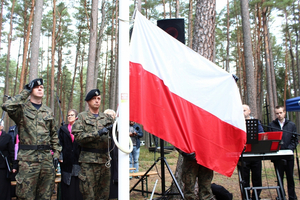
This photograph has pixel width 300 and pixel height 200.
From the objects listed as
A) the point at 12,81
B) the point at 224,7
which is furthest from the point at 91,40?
the point at 12,81

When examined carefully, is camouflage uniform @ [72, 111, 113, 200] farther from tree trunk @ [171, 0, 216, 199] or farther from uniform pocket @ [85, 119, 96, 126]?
tree trunk @ [171, 0, 216, 199]

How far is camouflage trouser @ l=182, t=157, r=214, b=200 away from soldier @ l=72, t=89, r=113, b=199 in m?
1.22

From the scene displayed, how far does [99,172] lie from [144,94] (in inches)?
56.6

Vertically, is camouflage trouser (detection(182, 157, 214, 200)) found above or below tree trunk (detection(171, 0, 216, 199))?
below

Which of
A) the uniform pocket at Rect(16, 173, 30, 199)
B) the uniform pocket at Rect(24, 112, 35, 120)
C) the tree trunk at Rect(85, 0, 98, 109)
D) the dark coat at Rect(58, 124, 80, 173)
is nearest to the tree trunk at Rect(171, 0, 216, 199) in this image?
the dark coat at Rect(58, 124, 80, 173)

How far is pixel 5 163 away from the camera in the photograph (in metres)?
5.31

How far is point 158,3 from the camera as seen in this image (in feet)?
72.0

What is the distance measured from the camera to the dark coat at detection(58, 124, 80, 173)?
16.8 ft

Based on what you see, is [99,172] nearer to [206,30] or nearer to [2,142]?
[2,142]

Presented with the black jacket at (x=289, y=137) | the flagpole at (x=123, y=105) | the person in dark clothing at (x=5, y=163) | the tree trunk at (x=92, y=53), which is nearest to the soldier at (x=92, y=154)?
the flagpole at (x=123, y=105)

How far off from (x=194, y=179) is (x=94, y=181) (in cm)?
153

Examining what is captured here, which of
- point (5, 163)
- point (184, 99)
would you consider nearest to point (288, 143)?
point (184, 99)

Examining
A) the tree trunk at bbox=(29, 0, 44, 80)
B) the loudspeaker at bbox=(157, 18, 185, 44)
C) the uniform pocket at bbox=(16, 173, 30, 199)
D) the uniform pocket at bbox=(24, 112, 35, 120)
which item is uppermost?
the tree trunk at bbox=(29, 0, 44, 80)

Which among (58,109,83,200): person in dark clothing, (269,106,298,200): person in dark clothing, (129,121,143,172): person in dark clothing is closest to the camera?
(58,109,83,200): person in dark clothing
